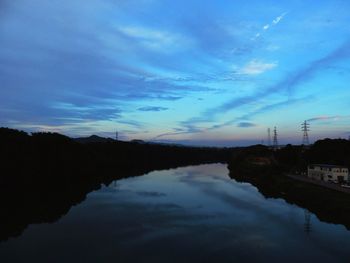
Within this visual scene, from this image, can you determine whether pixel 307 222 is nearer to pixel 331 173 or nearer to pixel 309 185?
pixel 309 185

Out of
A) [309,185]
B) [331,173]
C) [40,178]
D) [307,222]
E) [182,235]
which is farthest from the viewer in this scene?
[40,178]

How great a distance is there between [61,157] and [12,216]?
30090 mm

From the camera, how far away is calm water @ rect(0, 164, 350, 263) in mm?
20625

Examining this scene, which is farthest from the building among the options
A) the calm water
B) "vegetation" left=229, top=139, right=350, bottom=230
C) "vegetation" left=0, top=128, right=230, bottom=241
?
"vegetation" left=0, top=128, right=230, bottom=241

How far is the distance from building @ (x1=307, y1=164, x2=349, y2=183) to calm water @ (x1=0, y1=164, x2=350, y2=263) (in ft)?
45.4

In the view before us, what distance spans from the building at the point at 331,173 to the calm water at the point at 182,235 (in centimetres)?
1383

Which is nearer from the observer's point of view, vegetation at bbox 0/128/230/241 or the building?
vegetation at bbox 0/128/230/241

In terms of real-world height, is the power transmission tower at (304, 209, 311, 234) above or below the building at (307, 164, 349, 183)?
below

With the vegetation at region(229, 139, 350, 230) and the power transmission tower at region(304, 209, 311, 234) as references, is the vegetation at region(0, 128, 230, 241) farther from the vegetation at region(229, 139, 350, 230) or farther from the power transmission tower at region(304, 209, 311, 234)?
the vegetation at region(229, 139, 350, 230)

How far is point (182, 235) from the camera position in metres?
25.0

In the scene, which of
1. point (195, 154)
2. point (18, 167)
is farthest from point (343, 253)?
point (195, 154)

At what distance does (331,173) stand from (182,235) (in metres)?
32.1

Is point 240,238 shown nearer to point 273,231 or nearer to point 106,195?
point 273,231

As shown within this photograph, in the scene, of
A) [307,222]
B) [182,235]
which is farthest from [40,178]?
[307,222]
